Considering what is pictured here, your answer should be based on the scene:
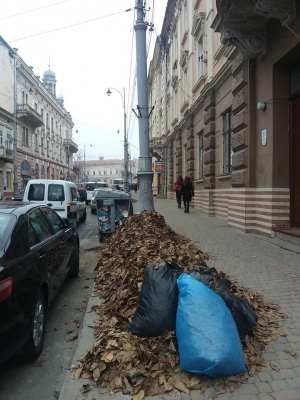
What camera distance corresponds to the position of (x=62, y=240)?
5.16m

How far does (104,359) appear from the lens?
2.86m

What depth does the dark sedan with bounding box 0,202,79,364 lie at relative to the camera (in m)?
2.79

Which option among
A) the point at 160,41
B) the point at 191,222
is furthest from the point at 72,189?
the point at 160,41

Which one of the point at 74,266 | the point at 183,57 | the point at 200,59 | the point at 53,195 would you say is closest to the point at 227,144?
the point at 200,59

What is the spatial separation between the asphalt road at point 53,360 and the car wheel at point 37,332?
10 centimetres

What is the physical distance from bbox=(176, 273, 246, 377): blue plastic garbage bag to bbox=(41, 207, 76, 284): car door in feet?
7.66

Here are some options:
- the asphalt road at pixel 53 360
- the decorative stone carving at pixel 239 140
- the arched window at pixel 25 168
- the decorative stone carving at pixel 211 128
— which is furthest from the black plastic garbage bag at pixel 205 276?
the arched window at pixel 25 168

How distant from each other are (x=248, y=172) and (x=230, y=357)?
24.0 ft

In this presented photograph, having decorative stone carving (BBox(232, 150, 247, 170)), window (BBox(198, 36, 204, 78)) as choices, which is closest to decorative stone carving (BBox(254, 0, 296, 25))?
decorative stone carving (BBox(232, 150, 247, 170))

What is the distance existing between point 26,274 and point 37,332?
630mm

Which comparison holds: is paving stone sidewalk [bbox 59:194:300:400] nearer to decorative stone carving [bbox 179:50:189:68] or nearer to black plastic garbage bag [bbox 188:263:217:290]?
black plastic garbage bag [bbox 188:263:217:290]

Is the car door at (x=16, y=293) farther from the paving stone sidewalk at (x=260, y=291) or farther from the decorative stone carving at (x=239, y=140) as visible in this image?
the decorative stone carving at (x=239, y=140)

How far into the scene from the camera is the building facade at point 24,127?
121ft

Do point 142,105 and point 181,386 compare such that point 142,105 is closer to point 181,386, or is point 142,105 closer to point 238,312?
point 238,312
